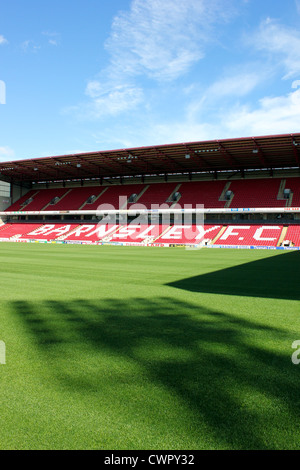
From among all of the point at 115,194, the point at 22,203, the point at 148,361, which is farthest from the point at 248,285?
the point at 22,203

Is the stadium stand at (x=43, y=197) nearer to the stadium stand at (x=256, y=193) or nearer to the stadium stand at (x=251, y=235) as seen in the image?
the stadium stand at (x=256, y=193)

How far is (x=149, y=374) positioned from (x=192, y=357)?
71cm

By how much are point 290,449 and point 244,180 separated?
43306 mm

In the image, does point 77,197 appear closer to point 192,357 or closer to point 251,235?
point 251,235

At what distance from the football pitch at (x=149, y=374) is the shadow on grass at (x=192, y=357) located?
1 cm

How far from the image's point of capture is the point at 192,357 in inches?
157

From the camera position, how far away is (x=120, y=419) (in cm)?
262

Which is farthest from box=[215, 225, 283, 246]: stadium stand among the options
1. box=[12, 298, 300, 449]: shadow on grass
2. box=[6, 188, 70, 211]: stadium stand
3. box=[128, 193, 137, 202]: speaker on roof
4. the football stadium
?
box=[6, 188, 70, 211]: stadium stand

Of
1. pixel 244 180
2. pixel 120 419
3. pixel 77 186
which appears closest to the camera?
pixel 120 419

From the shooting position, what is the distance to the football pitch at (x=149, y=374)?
2436mm

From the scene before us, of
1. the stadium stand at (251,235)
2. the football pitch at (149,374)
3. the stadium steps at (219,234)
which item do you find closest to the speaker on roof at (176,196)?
the stadium steps at (219,234)
